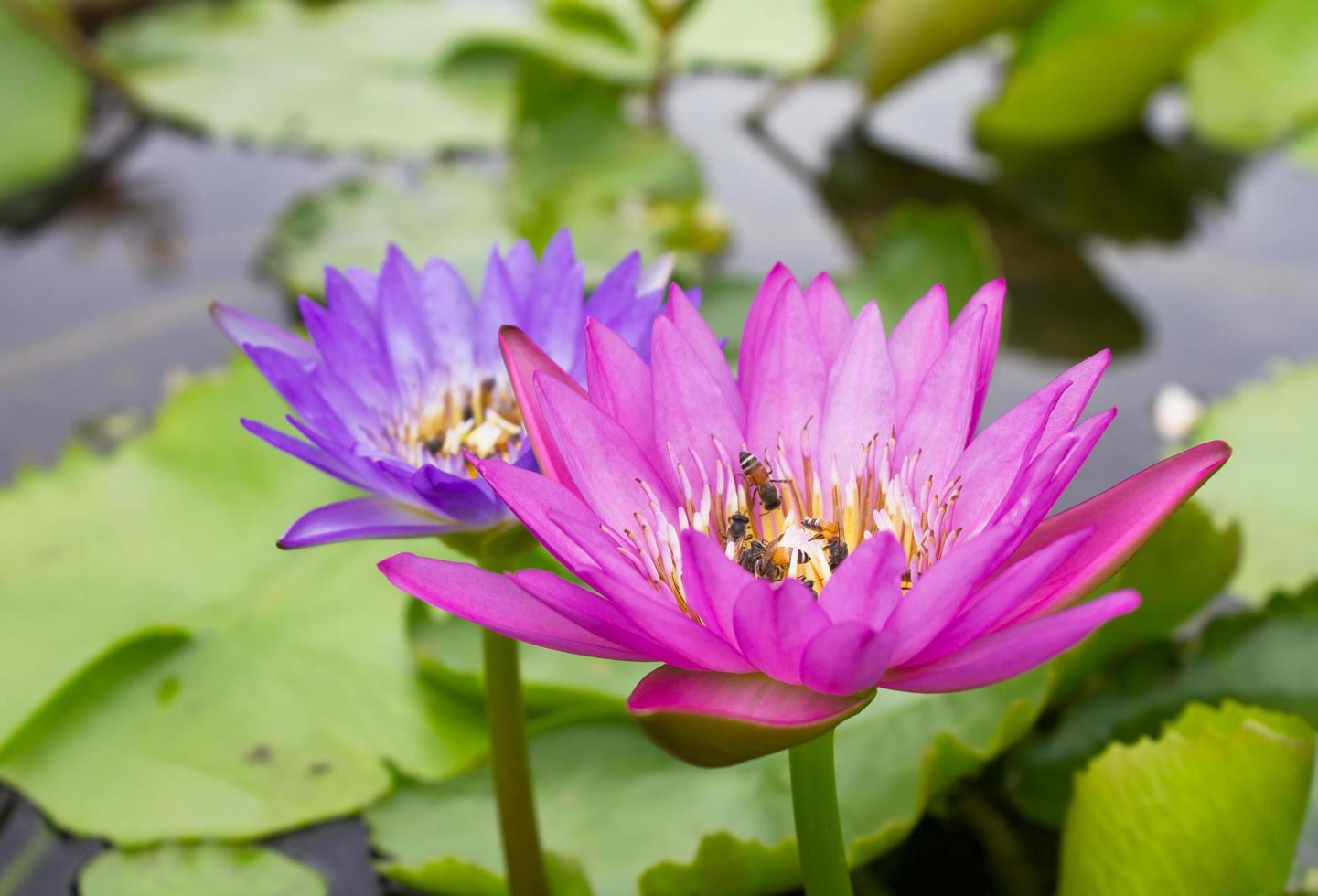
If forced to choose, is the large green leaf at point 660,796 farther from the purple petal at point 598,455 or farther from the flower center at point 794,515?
the purple petal at point 598,455

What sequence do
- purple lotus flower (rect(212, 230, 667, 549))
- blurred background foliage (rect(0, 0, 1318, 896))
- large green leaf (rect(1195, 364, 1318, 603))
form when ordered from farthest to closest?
large green leaf (rect(1195, 364, 1318, 603)) < blurred background foliage (rect(0, 0, 1318, 896)) < purple lotus flower (rect(212, 230, 667, 549))

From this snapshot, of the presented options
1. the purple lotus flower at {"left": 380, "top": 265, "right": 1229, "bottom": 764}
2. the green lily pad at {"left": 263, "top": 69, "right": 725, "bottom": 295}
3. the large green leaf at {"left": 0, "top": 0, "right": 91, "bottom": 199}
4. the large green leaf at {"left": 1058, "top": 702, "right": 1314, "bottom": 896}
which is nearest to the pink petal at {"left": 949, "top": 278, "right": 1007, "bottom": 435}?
the purple lotus flower at {"left": 380, "top": 265, "right": 1229, "bottom": 764}

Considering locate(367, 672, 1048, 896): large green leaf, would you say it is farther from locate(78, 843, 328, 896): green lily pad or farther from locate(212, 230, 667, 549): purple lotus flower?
locate(212, 230, 667, 549): purple lotus flower

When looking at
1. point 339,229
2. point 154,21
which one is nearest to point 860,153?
point 339,229

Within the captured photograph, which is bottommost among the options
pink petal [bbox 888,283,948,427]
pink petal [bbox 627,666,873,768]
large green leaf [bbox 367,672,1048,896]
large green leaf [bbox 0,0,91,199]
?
large green leaf [bbox 367,672,1048,896]

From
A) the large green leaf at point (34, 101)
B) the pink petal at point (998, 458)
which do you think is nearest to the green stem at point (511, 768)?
the pink petal at point (998, 458)

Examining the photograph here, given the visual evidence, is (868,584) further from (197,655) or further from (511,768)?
(197,655)
